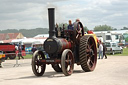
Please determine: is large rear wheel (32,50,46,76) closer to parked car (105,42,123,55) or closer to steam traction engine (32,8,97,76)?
steam traction engine (32,8,97,76)

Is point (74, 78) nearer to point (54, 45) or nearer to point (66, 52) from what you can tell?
point (66, 52)

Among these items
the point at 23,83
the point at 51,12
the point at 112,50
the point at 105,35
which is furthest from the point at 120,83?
the point at 105,35

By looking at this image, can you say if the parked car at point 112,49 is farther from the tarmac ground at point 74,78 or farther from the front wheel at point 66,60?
the front wheel at point 66,60

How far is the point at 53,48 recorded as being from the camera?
12586 mm

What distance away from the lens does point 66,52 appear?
1238 centimetres

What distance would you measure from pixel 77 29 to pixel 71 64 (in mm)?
1928

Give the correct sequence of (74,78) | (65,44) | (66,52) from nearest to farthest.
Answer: (74,78)
(66,52)
(65,44)

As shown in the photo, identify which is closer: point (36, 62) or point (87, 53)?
point (36, 62)

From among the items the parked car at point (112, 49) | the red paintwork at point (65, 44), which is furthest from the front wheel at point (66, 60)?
the parked car at point (112, 49)

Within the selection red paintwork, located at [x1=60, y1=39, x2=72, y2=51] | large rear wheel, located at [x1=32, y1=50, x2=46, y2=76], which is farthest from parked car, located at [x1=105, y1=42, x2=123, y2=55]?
large rear wheel, located at [x1=32, y1=50, x2=46, y2=76]

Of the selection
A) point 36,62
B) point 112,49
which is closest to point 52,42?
point 36,62

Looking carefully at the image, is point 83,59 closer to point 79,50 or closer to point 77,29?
point 79,50

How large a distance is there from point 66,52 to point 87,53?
2379mm

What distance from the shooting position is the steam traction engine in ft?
41.0
